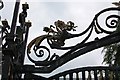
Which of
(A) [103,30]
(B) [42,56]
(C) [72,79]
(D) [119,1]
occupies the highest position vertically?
(D) [119,1]

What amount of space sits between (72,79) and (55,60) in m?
0.28

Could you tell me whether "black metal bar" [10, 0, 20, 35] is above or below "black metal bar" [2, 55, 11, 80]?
above

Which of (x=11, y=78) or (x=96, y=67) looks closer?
(x=11, y=78)

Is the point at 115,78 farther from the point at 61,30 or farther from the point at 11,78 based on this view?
the point at 11,78

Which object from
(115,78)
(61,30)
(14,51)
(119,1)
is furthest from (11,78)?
(119,1)

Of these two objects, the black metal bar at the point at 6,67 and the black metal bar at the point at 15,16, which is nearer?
the black metal bar at the point at 6,67

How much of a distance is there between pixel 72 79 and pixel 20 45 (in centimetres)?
68

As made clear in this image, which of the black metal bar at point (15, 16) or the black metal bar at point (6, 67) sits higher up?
the black metal bar at point (15, 16)

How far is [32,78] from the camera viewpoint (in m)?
3.88

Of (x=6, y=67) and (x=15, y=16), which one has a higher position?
(x=15, y=16)

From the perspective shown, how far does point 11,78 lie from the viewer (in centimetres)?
361

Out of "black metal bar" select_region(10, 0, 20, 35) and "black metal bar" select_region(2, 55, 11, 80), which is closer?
"black metal bar" select_region(2, 55, 11, 80)

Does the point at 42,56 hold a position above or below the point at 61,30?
below

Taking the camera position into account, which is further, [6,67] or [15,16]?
[15,16]
